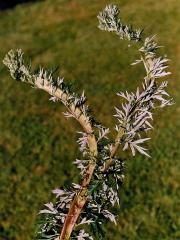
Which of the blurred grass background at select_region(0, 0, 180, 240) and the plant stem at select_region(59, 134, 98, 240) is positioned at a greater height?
the blurred grass background at select_region(0, 0, 180, 240)

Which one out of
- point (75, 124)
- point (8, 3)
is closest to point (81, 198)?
point (75, 124)

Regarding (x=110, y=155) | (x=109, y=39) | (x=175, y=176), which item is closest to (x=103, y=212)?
(x=110, y=155)

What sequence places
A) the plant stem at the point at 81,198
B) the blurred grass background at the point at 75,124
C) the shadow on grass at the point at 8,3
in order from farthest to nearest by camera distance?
the shadow on grass at the point at 8,3, the blurred grass background at the point at 75,124, the plant stem at the point at 81,198

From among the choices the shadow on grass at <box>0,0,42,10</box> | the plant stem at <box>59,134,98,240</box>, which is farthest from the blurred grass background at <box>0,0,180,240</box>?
the shadow on grass at <box>0,0,42,10</box>

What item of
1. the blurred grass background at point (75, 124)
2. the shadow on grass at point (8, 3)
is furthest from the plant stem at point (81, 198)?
the shadow on grass at point (8, 3)

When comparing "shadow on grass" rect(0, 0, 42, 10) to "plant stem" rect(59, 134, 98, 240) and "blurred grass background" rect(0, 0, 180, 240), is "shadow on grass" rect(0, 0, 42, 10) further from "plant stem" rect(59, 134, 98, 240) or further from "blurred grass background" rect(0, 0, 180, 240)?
"plant stem" rect(59, 134, 98, 240)

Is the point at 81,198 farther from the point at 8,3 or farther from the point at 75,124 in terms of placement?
the point at 8,3

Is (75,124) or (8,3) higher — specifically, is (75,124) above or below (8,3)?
below

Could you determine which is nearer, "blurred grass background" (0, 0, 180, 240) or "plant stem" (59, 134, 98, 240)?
"plant stem" (59, 134, 98, 240)

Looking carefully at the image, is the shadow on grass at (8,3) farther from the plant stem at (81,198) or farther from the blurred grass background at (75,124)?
the plant stem at (81,198)

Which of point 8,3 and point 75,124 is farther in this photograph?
point 8,3
